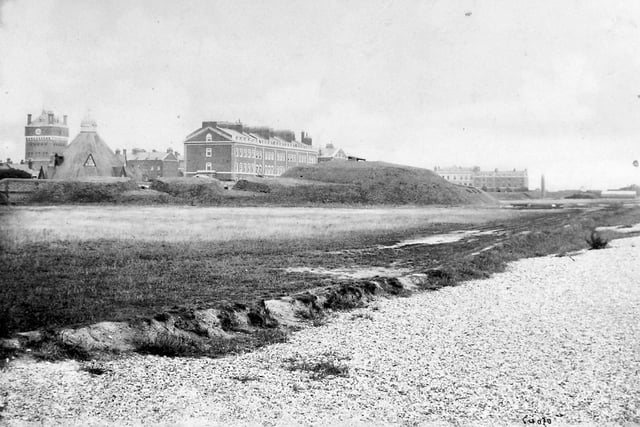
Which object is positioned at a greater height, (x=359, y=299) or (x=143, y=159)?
(x=143, y=159)

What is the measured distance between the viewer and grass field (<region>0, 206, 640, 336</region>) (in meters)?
11.6

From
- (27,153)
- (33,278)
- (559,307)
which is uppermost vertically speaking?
(27,153)

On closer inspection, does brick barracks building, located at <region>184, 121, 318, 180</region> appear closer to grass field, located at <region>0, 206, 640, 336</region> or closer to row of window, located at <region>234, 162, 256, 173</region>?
row of window, located at <region>234, 162, 256, 173</region>

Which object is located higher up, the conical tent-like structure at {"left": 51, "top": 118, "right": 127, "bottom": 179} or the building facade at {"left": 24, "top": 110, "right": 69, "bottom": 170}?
the conical tent-like structure at {"left": 51, "top": 118, "right": 127, "bottom": 179}

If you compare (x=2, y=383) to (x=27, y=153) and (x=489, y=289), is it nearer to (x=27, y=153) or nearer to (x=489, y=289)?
(x=27, y=153)

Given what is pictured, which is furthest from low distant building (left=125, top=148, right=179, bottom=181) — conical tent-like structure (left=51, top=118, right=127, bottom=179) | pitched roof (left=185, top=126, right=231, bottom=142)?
conical tent-like structure (left=51, top=118, right=127, bottom=179)

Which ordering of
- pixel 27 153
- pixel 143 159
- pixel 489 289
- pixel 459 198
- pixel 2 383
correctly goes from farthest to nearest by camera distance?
pixel 143 159 < pixel 459 198 < pixel 489 289 < pixel 27 153 < pixel 2 383

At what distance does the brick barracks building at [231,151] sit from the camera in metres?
83.2

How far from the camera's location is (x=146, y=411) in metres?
6.62

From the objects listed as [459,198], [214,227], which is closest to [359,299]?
[214,227]

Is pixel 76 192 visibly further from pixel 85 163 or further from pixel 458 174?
pixel 458 174

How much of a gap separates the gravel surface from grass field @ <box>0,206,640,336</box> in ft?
7.42

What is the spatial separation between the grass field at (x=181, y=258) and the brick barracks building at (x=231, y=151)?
49.2 meters

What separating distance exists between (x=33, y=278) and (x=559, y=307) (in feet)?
36.4
